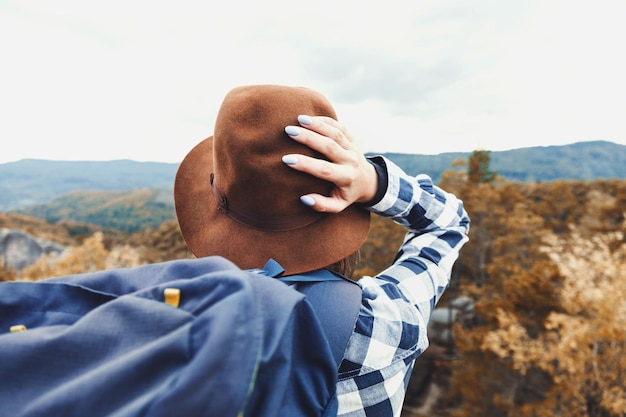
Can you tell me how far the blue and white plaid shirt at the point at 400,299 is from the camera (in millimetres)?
864

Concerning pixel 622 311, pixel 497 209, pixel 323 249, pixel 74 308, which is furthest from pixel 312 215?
pixel 497 209

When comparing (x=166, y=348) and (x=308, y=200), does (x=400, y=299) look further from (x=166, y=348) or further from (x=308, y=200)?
(x=166, y=348)

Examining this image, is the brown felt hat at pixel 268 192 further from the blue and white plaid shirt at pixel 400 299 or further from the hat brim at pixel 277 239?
the blue and white plaid shirt at pixel 400 299

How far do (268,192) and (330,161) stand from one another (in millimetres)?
197

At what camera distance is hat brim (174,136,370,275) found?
39.8 inches

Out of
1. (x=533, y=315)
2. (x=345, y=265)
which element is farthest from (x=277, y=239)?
(x=533, y=315)

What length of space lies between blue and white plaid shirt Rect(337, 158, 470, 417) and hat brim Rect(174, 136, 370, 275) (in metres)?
0.12

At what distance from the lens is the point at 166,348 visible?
538mm

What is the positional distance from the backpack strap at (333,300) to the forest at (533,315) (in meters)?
8.71

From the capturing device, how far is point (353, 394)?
0.86 m

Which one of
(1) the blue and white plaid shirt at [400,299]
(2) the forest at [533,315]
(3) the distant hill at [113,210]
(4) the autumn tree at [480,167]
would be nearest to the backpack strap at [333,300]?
(1) the blue and white plaid shirt at [400,299]

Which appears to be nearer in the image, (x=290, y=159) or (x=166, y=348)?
(x=166, y=348)

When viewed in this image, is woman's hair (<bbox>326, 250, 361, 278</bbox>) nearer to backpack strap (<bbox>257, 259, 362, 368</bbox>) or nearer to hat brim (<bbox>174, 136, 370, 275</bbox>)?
hat brim (<bbox>174, 136, 370, 275</bbox>)

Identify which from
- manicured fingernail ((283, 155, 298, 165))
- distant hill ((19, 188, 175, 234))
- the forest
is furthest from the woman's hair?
distant hill ((19, 188, 175, 234))
